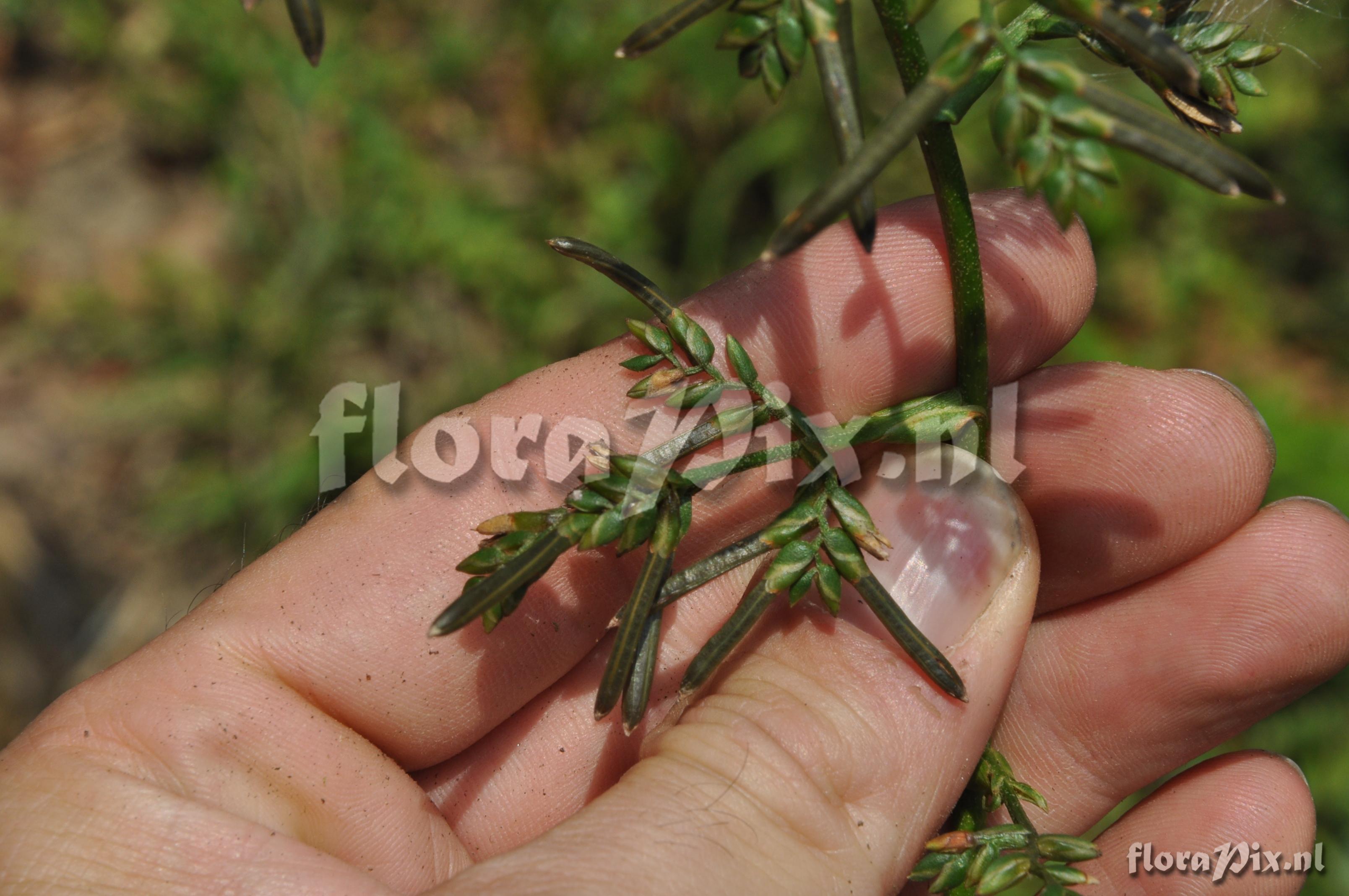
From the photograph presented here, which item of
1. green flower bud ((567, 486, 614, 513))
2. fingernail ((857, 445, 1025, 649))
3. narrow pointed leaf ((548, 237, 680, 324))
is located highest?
narrow pointed leaf ((548, 237, 680, 324))

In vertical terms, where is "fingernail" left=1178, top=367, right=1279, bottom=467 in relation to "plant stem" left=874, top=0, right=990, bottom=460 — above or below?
below

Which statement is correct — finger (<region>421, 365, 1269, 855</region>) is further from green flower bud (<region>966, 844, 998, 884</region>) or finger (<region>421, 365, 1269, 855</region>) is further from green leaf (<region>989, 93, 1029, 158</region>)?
green leaf (<region>989, 93, 1029, 158</region>)

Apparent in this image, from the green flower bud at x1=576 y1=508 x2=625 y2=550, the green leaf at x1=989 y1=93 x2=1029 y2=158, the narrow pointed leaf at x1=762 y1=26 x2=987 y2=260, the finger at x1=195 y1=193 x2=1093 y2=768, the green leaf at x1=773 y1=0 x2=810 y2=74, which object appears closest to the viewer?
the narrow pointed leaf at x1=762 y1=26 x2=987 y2=260

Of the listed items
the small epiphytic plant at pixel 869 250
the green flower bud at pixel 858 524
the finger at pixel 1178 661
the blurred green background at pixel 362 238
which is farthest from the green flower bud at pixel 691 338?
the blurred green background at pixel 362 238

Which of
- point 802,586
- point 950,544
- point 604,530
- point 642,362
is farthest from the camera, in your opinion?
point 950,544

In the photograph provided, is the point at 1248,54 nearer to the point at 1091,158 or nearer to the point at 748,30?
the point at 1091,158

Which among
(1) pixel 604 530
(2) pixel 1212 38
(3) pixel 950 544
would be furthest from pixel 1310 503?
(1) pixel 604 530

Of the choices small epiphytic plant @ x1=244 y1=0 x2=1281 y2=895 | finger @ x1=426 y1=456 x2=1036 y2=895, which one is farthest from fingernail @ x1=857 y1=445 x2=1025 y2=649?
small epiphytic plant @ x1=244 y1=0 x2=1281 y2=895
